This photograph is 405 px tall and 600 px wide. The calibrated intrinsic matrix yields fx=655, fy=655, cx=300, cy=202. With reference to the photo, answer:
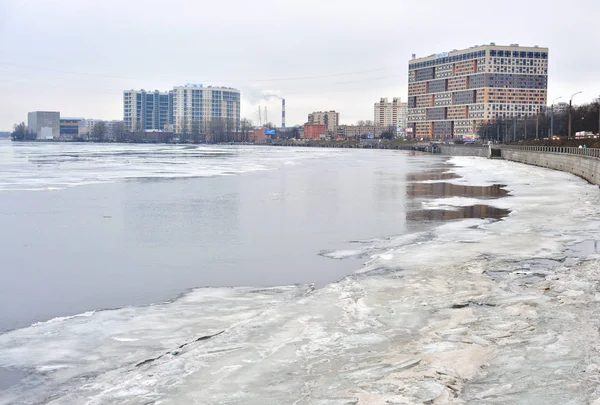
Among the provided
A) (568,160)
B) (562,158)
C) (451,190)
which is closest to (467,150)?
(562,158)

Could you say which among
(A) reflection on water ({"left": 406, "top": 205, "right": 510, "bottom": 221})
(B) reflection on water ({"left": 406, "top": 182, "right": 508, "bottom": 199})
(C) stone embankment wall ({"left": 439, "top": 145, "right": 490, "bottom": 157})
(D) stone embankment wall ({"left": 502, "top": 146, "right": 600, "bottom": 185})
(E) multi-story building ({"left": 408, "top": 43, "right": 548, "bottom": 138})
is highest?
(E) multi-story building ({"left": 408, "top": 43, "right": 548, "bottom": 138})

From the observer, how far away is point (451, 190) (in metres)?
28.5

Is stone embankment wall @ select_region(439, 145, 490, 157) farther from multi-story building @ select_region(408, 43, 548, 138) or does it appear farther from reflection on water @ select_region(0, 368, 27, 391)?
reflection on water @ select_region(0, 368, 27, 391)

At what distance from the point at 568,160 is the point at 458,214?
2731cm

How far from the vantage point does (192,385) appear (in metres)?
5.85

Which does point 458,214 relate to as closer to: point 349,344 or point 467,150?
point 349,344

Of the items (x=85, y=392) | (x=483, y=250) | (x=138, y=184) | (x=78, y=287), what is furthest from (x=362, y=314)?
(x=138, y=184)

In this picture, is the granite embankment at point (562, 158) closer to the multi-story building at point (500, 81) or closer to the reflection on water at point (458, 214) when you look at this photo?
the reflection on water at point (458, 214)

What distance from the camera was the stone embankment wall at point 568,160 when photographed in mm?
32625

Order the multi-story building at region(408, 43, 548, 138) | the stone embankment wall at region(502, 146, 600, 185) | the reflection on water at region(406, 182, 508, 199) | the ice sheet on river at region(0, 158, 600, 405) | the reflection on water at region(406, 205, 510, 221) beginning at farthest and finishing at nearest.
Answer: the multi-story building at region(408, 43, 548, 138) < the stone embankment wall at region(502, 146, 600, 185) < the reflection on water at region(406, 182, 508, 199) < the reflection on water at region(406, 205, 510, 221) < the ice sheet on river at region(0, 158, 600, 405)

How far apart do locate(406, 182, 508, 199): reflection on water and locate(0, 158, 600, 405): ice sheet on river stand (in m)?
14.9

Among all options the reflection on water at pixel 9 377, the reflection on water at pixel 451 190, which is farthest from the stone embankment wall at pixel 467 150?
the reflection on water at pixel 9 377

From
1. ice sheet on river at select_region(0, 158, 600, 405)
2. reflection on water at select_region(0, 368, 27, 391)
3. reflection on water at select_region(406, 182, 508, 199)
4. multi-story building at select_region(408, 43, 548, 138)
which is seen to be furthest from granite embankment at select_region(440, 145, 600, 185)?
multi-story building at select_region(408, 43, 548, 138)

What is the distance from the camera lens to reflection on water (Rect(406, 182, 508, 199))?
2586 centimetres
